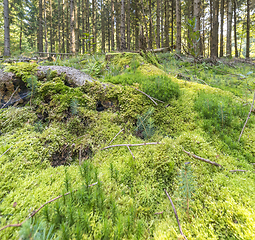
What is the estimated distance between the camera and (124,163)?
1.74m

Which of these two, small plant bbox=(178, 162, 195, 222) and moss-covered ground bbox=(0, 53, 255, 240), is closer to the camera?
moss-covered ground bbox=(0, 53, 255, 240)

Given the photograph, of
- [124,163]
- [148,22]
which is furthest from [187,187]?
[148,22]

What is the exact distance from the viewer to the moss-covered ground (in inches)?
42.5

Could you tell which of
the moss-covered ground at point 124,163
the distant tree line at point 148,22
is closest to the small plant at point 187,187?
the moss-covered ground at point 124,163

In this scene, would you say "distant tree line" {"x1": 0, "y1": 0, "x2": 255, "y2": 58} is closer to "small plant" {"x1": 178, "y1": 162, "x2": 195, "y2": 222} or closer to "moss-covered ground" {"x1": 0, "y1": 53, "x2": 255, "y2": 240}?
"moss-covered ground" {"x1": 0, "y1": 53, "x2": 255, "y2": 240}

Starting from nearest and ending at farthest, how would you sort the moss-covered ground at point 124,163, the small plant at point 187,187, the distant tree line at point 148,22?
the moss-covered ground at point 124,163, the small plant at point 187,187, the distant tree line at point 148,22

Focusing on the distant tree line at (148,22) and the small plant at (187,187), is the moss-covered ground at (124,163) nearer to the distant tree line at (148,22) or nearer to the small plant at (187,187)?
the small plant at (187,187)

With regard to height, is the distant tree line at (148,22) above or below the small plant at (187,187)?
above

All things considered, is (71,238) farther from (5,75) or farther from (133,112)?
(5,75)

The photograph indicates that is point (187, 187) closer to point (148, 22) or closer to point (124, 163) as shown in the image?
point (124, 163)

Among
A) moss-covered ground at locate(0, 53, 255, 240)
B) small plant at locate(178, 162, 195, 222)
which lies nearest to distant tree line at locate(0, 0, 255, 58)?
moss-covered ground at locate(0, 53, 255, 240)

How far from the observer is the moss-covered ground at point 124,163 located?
1.08 metres

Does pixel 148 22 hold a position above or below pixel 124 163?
above

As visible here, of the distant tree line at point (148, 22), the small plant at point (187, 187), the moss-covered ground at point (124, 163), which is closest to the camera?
the moss-covered ground at point (124, 163)
